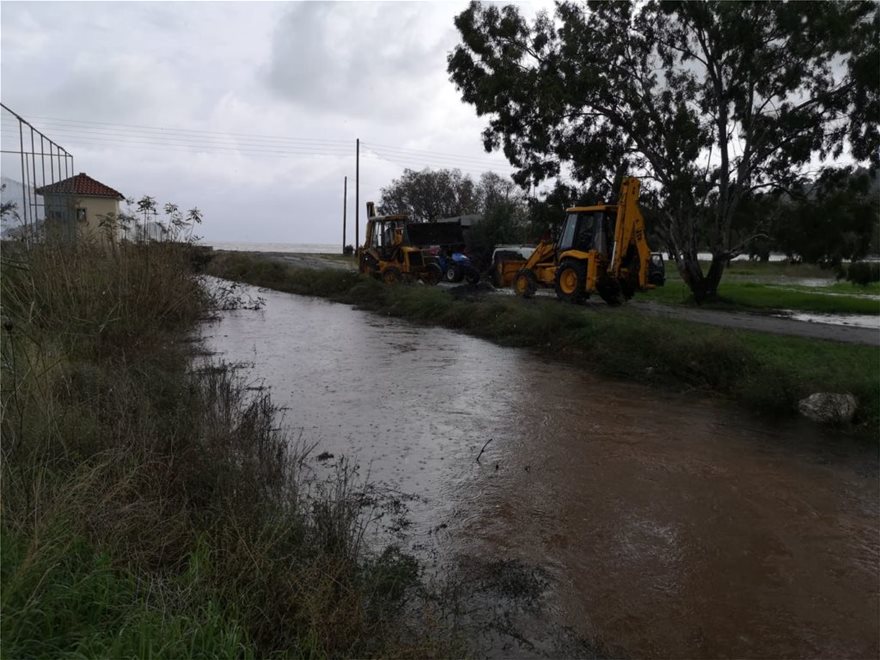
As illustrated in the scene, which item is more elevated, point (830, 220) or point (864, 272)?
point (830, 220)

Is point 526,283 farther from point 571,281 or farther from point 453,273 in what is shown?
point 453,273

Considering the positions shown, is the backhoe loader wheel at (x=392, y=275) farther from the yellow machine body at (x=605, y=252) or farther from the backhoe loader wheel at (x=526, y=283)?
the yellow machine body at (x=605, y=252)

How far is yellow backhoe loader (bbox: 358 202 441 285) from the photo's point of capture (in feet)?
85.3

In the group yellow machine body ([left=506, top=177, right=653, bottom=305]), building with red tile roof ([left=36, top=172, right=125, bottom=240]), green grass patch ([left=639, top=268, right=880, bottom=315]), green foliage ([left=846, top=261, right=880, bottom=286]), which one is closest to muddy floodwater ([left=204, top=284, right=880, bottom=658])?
building with red tile roof ([left=36, top=172, right=125, bottom=240])

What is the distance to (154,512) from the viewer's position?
4.01 m

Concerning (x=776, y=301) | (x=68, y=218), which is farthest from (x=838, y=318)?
(x=68, y=218)

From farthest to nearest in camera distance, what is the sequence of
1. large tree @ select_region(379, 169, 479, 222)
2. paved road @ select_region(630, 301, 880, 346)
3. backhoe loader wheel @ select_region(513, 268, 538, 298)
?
large tree @ select_region(379, 169, 479, 222)
backhoe loader wheel @ select_region(513, 268, 538, 298)
paved road @ select_region(630, 301, 880, 346)

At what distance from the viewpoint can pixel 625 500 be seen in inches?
256

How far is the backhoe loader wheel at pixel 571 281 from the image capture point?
18172 millimetres

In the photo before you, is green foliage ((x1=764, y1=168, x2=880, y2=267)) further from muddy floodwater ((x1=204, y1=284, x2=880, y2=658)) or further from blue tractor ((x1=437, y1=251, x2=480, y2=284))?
blue tractor ((x1=437, y1=251, x2=480, y2=284))

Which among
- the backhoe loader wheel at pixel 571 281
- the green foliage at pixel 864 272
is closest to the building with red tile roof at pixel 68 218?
the backhoe loader wheel at pixel 571 281

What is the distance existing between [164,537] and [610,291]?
53.4ft

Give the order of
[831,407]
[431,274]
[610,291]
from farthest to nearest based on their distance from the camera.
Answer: [431,274] → [610,291] → [831,407]

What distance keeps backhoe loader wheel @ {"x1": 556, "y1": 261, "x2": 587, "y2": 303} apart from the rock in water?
30.3 ft
